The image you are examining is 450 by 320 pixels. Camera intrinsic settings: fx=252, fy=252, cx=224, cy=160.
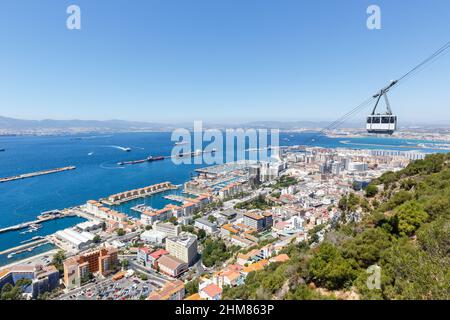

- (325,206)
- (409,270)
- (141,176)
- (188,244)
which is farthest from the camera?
(141,176)

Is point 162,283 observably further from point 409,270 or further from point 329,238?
point 409,270

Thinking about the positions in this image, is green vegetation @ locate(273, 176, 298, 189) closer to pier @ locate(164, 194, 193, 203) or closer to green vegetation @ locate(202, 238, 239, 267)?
pier @ locate(164, 194, 193, 203)

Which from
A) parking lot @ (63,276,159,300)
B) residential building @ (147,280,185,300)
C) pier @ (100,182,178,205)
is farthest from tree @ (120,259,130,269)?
pier @ (100,182,178,205)

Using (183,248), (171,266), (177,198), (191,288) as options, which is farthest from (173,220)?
(191,288)

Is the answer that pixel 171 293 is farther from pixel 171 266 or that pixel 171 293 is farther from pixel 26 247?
pixel 26 247
